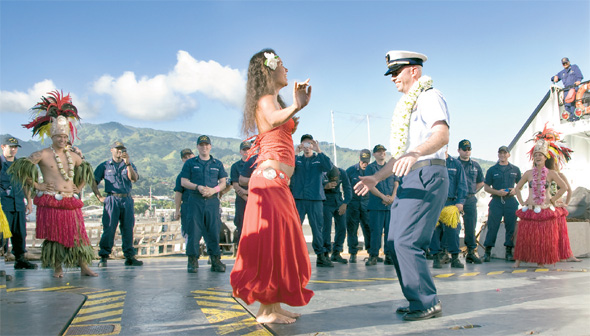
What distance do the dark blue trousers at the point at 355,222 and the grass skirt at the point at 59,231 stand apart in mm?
5441

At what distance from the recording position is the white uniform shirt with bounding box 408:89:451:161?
13.2 ft

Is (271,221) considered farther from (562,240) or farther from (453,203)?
(562,240)

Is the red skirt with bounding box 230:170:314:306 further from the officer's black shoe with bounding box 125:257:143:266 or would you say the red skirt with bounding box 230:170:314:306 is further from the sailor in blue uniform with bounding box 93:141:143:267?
the sailor in blue uniform with bounding box 93:141:143:267

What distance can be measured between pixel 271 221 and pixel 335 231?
6667 mm

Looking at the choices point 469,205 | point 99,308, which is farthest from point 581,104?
point 99,308

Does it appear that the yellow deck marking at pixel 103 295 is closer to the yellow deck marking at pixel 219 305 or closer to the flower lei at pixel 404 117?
the yellow deck marking at pixel 219 305

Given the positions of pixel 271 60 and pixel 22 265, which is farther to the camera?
pixel 22 265

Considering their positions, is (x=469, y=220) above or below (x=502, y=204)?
below

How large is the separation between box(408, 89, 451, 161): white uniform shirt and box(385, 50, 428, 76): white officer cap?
345 millimetres

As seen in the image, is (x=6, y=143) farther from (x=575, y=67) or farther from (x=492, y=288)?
(x=575, y=67)

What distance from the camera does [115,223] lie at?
936cm

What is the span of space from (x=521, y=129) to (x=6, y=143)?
54.1ft

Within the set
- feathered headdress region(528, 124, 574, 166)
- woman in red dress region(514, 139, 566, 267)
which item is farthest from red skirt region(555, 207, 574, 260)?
feathered headdress region(528, 124, 574, 166)

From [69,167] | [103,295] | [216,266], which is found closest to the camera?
[103,295]
